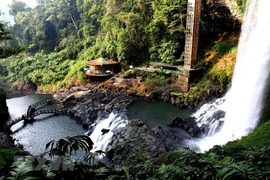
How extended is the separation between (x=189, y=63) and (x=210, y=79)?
6.82 ft

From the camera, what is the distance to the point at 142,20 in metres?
22.1

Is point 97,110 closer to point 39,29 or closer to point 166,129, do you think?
point 166,129

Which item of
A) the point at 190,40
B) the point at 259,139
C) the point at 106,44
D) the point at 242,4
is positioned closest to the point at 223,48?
the point at 190,40

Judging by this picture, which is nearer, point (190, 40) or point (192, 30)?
point (192, 30)

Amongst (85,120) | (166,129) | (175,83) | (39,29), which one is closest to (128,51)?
(175,83)

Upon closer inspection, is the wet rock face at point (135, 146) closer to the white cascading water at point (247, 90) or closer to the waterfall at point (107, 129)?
the waterfall at point (107, 129)

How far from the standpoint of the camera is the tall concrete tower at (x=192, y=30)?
54.1 feet

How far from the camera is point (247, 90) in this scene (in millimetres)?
11836

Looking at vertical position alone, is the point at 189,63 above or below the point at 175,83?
above

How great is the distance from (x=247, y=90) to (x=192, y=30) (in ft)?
22.9

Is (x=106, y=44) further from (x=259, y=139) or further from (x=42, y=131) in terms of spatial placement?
(x=259, y=139)

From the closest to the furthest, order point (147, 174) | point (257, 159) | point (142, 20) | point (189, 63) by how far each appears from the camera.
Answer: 1. point (147, 174)
2. point (257, 159)
3. point (189, 63)
4. point (142, 20)

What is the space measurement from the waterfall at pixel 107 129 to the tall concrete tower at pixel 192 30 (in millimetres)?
7120

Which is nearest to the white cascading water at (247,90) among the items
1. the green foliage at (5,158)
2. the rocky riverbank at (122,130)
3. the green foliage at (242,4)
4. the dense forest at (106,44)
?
the rocky riverbank at (122,130)
